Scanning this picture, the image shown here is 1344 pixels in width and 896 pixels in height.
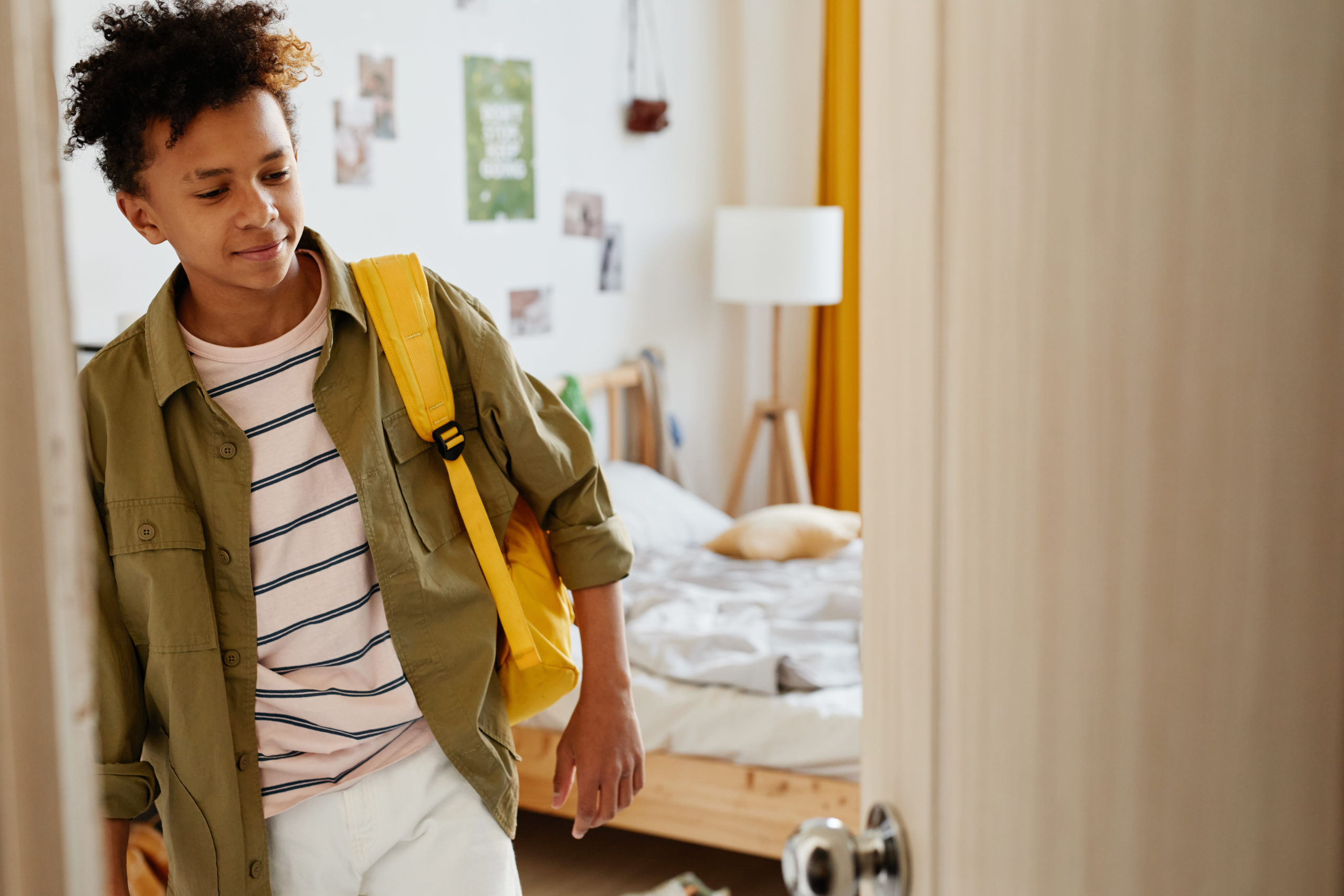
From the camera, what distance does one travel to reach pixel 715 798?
2.33 metres

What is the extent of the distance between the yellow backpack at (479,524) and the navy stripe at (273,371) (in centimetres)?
6

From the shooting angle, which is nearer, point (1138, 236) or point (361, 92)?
point (1138, 236)

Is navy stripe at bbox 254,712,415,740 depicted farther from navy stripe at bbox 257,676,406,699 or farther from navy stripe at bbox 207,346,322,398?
navy stripe at bbox 207,346,322,398

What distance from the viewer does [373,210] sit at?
3.00m

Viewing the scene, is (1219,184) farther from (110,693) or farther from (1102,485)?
(110,693)

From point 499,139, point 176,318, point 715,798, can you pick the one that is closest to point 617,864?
point 715,798

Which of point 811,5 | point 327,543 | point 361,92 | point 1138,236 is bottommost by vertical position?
point 327,543

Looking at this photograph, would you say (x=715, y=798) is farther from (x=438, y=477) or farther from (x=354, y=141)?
(x=354, y=141)

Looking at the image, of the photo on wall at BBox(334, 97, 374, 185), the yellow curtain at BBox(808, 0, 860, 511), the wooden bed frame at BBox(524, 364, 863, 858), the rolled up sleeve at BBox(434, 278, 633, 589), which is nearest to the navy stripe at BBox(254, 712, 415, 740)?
the rolled up sleeve at BBox(434, 278, 633, 589)

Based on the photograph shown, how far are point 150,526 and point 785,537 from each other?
2.37 metres

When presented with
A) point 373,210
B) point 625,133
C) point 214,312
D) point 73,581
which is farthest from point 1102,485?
point 625,133

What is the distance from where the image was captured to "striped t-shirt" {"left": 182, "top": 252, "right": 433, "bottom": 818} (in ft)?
3.40

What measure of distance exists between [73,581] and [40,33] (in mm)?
227

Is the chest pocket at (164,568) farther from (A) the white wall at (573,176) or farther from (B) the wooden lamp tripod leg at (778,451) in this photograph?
(B) the wooden lamp tripod leg at (778,451)
